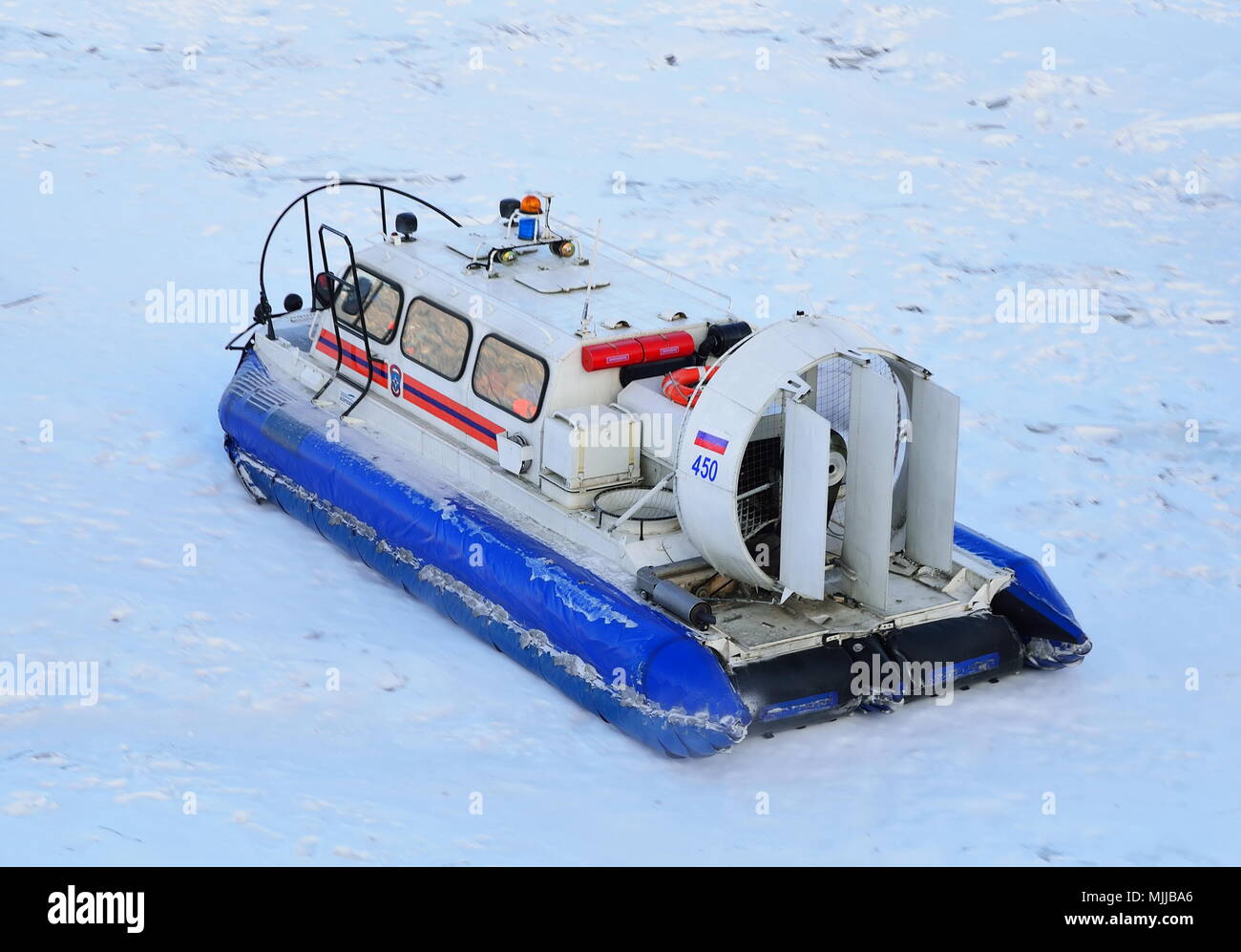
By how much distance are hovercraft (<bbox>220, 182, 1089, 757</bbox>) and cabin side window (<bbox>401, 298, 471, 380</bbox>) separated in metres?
0.02

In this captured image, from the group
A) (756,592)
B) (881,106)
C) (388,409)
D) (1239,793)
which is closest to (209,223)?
(388,409)

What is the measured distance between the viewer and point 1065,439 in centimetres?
1267

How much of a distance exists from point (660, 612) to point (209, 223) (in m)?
7.65

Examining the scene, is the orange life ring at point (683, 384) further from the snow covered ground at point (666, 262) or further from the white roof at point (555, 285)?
the snow covered ground at point (666, 262)

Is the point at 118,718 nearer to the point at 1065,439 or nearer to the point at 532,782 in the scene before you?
the point at 532,782

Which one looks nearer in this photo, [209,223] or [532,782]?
[532,782]

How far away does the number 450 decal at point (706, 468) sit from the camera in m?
9.00

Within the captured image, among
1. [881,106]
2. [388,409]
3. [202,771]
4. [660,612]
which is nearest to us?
[202,771]

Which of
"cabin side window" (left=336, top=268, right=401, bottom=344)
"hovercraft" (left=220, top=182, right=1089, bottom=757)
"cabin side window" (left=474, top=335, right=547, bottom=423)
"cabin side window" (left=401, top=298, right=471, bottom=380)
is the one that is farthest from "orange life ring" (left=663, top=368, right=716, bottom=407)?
"cabin side window" (left=336, top=268, right=401, bottom=344)

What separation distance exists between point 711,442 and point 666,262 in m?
6.22

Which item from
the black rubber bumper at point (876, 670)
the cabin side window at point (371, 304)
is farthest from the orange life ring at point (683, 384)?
the cabin side window at point (371, 304)

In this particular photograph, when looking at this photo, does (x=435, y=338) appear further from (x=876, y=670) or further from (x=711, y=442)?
(x=876, y=670)

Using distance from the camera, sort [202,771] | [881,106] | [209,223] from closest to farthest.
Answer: [202,771] < [209,223] < [881,106]

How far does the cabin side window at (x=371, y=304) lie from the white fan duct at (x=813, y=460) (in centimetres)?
250
